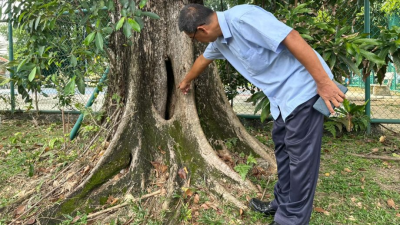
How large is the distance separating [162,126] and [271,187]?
1146 mm

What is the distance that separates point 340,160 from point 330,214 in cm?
142

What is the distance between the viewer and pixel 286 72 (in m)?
2.07

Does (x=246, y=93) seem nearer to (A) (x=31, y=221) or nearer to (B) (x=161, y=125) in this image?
(B) (x=161, y=125)

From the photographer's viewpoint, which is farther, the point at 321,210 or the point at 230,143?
the point at 230,143

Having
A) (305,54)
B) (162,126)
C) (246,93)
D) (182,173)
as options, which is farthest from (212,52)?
(246,93)

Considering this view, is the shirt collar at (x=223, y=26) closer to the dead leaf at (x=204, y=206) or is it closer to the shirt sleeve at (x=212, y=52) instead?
the shirt sleeve at (x=212, y=52)

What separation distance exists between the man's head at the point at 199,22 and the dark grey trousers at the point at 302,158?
730 millimetres

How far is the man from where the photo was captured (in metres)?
1.90

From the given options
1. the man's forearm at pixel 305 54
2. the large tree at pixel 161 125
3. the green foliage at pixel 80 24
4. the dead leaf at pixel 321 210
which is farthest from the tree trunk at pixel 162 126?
the man's forearm at pixel 305 54

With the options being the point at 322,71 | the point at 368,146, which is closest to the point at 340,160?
the point at 368,146

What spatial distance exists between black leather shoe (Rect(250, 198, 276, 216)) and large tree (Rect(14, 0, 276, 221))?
3.4 inches

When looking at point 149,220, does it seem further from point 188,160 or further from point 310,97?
point 310,97

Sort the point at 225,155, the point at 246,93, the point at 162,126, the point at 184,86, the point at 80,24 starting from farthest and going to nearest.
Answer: the point at 246,93 → the point at 225,155 → the point at 162,126 → the point at 184,86 → the point at 80,24

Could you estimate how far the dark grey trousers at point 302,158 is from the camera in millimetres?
2068
